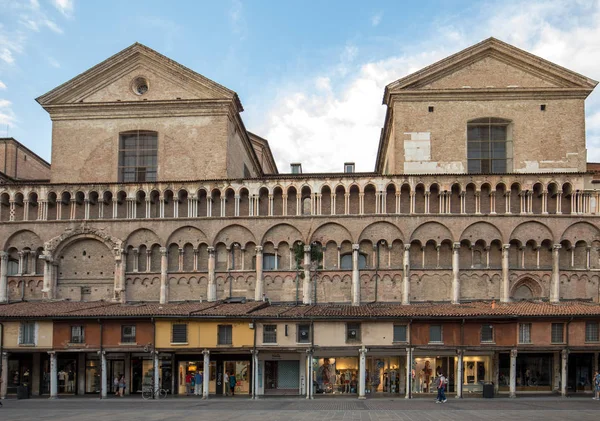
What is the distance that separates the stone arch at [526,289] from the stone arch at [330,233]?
1111cm

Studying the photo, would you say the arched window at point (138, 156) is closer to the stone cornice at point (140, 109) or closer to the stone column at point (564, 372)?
the stone cornice at point (140, 109)

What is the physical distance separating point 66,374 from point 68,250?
32.9ft

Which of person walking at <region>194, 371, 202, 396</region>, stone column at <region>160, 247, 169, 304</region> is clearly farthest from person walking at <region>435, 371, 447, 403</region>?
stone column at <region>160, 247, 169, 304</region>

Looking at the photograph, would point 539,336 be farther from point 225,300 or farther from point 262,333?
point 225,300

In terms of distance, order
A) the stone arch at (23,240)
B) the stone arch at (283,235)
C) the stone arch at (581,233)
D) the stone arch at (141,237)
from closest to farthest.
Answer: the stone arch at (581,233) → the stone arch at (283,235) → the stone arch at (141,237) → the stone arch at (23,240)

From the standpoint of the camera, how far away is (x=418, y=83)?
41875mm

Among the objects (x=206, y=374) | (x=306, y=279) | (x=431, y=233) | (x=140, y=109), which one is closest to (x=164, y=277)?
(x=306, y=279)

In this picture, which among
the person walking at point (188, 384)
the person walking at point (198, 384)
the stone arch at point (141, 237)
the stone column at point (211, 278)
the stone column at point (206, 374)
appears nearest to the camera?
the stone column at point (206, 374)

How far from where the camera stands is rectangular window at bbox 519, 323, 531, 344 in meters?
32.1

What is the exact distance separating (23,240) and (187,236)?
11276 mm

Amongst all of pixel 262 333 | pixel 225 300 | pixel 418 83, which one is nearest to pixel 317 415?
pixel 262 333

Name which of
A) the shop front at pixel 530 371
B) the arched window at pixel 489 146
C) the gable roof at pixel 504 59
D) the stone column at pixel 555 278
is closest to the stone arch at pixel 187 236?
the gable roof at pixel 504 59

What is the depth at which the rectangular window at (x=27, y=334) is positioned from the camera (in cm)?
3347

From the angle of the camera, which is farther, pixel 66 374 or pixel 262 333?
pixel 66 374
